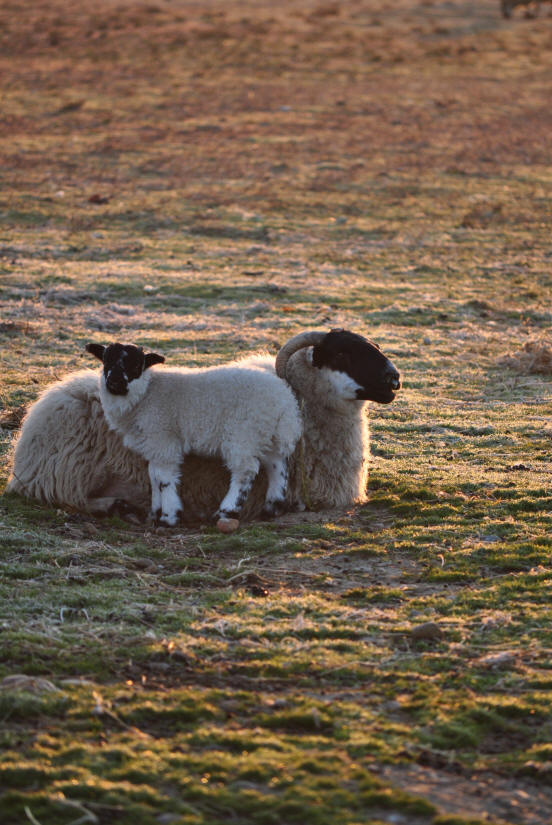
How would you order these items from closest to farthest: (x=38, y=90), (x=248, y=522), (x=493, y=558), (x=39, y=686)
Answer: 1. (x=39, y=686)
2. (x=493, y=558)
3. (x=248, y=522)
4. (x=38, y=90)

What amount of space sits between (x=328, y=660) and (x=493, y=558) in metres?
2.08

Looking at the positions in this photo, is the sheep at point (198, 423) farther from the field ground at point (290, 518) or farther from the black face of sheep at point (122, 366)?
the field ground at point (290, 518)

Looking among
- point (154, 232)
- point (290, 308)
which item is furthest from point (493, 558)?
point (154, 232)

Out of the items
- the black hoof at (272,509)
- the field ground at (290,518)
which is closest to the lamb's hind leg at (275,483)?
the black hoof at (272,509)

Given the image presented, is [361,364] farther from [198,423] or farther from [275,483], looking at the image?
[198,423]

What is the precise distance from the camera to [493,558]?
7211 millimetres

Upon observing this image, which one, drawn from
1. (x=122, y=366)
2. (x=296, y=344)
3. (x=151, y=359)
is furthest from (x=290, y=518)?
(x=122, y=366)

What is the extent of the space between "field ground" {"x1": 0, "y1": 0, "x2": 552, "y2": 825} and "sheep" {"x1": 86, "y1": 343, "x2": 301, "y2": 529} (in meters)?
0.38

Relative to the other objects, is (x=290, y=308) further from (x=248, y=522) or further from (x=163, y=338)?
→ (x=248, y=522)

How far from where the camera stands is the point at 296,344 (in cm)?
856

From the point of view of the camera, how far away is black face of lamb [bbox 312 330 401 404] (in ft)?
27.3

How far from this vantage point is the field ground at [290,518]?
4480 mm

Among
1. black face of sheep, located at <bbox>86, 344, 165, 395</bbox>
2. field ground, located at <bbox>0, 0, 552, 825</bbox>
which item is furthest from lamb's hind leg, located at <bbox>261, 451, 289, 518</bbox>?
black face of sheep, located at <bbox>86, 344, 165, 395</bbox>

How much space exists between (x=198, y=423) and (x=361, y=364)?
1.36m
